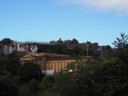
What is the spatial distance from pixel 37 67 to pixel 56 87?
4699cm

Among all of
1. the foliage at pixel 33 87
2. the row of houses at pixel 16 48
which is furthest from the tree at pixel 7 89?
the row of houses at pixel 16 48

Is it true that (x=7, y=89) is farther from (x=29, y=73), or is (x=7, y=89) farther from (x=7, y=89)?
(x=29, y=73)

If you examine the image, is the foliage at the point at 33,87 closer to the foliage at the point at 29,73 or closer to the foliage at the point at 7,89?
the foliage at the point at 7,89

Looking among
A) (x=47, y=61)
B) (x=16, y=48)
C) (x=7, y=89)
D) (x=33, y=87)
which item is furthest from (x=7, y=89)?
(x=16, y=48)

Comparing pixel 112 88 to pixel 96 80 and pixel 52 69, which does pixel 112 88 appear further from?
pixel 52 69

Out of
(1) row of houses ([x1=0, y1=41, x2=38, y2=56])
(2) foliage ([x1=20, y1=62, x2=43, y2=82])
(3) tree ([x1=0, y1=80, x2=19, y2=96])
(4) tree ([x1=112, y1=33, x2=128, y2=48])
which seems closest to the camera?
(4) tree ([x1=112, y1=33, x2=128, y2=48])

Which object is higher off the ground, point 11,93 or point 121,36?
point 121,36

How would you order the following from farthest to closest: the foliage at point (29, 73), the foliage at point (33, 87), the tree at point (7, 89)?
1. the foliage at point (29, 73)
2. the foliage at point (33, 87)
3. the tree at point (7, 89)

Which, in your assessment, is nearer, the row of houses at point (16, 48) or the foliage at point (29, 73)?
the foliage at point (29, 73)

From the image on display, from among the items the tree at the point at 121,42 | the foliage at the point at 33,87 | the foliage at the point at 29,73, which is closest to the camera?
the tree at the point at 121,42

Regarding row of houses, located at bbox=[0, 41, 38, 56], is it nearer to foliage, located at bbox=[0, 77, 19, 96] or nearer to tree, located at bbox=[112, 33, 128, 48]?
foliage, located at bbox=[0, 77, 19, 96]

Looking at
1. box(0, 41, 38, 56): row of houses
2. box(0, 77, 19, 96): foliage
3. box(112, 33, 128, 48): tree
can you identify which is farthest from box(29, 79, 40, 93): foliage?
box(0, 41, 38, 56): row of houses

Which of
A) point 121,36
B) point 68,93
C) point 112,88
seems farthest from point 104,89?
point 121,36

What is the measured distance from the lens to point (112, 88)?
70.7 feet
